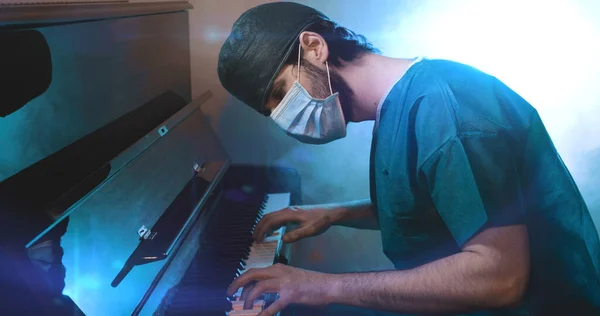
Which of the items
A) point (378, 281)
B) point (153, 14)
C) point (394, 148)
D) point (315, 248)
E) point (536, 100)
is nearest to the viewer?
point (378, 281)

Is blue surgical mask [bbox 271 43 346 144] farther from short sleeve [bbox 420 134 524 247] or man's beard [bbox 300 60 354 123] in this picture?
short sleeve [bbox 420 134 524 247]

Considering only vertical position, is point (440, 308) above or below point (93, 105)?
below

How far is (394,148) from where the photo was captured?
3.51 feet

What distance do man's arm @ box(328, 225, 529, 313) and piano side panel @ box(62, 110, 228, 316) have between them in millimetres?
535

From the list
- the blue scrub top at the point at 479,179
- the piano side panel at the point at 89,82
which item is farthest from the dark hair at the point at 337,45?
the piano side panel at the point at 89,82

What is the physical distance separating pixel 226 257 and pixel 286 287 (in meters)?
0.30

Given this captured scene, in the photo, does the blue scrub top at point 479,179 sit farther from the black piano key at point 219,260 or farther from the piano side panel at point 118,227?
the piano side panel at point 118,227

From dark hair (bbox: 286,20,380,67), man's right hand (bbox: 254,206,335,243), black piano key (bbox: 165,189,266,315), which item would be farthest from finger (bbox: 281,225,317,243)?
dark hair (bbox: 286,20,380,67)

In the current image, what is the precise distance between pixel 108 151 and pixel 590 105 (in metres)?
1.83

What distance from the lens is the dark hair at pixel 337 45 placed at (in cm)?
115

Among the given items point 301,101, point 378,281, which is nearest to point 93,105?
point 301,101

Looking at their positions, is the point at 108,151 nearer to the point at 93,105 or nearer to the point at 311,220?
the point at 93,105

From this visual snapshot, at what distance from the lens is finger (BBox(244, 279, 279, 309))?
101 cm

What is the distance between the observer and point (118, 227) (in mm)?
1012
